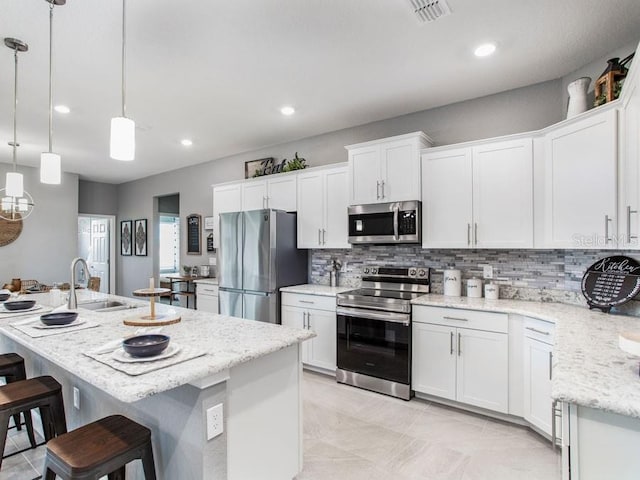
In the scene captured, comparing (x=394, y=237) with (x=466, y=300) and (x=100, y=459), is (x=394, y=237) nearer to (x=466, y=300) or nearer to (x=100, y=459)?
(x=466, y=300)

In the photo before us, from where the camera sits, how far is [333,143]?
170 inches

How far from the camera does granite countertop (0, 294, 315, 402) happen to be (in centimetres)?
120

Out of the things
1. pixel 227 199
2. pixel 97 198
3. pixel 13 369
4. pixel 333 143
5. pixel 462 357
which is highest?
pixel 333 143

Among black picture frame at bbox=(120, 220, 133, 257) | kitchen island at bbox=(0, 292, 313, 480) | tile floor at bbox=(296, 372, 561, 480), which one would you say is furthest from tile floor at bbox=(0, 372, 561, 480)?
black picture frame at bbox=(120, 220, 133, 257)

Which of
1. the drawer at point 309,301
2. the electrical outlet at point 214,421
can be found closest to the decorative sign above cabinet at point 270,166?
Answer: the drawer at point 309,301

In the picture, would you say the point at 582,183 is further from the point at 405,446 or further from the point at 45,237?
the point at 45,237

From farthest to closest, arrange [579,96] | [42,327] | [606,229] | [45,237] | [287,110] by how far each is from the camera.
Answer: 1. [45,237]
2. [287,110]
3. [579,96]
4. [606,229]
5. [42,327]

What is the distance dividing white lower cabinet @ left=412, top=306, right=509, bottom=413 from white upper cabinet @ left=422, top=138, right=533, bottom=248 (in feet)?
2.15

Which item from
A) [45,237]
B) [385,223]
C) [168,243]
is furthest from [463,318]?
[168,243]

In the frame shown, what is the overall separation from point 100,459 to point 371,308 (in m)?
2.34

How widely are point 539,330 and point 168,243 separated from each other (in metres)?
7.72

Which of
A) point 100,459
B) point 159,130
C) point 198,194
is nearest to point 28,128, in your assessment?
point 159,130

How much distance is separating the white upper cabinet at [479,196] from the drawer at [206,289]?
2894mm

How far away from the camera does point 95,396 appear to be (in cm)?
197
